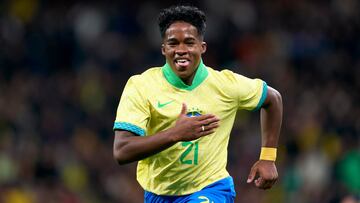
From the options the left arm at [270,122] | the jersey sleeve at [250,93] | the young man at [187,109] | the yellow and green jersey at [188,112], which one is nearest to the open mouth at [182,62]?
the young man at [187,109]

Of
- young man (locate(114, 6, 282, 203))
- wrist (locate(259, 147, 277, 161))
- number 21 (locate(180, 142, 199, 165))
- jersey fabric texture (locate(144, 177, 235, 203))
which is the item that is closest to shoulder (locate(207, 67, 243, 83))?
young man (locate(114, 6, 282, 203))

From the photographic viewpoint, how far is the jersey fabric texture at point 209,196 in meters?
7.59

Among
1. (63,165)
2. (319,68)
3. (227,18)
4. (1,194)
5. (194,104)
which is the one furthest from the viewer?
(227,18)

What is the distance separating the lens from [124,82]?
16.4m

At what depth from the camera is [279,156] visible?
1434cm

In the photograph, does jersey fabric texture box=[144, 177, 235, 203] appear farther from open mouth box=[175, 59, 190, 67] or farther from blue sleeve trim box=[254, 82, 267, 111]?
open mouth box=[175, 59, 190, 67]

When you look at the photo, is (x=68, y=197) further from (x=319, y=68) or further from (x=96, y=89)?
(x=319, y=68)

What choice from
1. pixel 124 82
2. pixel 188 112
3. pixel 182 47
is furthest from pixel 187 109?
pixel 124 82

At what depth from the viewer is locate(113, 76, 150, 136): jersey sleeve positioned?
23.7ft

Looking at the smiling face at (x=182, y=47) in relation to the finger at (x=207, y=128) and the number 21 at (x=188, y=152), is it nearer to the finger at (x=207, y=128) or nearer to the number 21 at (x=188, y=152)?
the number 21 at (x=188, y=152)

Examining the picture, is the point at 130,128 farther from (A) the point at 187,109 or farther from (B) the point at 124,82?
(B) the point at 124,82

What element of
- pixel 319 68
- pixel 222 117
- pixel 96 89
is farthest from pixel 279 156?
pixel 222 117

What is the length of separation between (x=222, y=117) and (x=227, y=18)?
9.94m

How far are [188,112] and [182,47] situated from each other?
1.51ft
